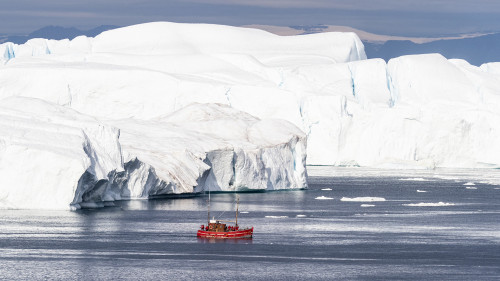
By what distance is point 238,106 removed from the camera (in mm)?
103625

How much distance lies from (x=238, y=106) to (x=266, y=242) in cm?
6608

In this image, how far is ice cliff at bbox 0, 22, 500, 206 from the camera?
54.8 m

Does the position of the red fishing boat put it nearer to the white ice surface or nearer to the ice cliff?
the ice cliff

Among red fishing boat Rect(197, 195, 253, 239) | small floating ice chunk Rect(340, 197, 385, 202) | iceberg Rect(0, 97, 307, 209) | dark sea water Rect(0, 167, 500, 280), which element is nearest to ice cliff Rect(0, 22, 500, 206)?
iceberg Rect(0, 97, 307, 209)

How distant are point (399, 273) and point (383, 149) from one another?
220 feet

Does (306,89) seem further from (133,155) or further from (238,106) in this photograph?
(133,155)

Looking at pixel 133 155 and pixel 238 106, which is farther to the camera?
pixel 238 106

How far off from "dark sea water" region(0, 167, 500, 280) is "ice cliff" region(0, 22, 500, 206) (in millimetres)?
2780

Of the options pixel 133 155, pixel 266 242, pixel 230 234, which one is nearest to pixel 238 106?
pixel 133 155

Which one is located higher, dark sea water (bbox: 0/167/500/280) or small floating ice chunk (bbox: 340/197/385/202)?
small floating ice chunk (bbox: 340/197/385/202)

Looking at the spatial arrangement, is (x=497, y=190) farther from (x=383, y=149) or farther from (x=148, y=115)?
(x=148, y=115)

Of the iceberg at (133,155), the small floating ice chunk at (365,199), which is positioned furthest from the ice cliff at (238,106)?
the small floating ice chunk at (365,199)

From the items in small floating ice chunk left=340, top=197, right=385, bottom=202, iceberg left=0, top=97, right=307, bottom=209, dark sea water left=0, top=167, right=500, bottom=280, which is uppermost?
iceberg left=0, top=97, right=307, bottom=209

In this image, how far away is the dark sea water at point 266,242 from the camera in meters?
30.8
